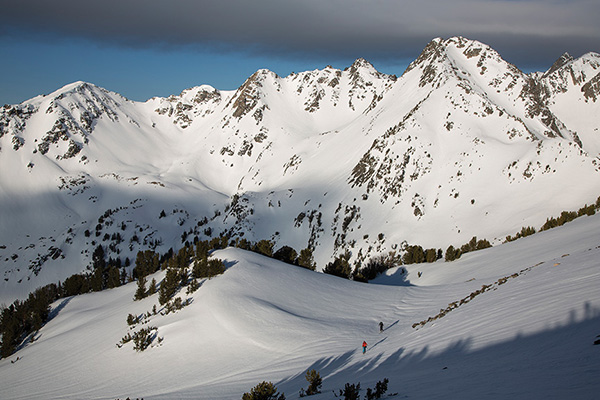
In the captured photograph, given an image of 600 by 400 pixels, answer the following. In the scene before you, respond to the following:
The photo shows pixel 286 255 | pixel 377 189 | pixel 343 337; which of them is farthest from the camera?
pixel 377 189

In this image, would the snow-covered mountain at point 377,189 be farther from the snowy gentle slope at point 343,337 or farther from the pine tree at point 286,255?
the snowy gentle slope at point 343,337

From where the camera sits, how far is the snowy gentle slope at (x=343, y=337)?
1095 centimetres

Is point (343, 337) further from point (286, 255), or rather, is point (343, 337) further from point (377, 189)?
point (377, 189)

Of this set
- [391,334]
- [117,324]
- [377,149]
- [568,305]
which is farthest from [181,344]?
[377,149]

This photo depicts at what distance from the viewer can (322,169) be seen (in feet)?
470

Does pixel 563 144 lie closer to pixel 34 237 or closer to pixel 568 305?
pixel 568 305

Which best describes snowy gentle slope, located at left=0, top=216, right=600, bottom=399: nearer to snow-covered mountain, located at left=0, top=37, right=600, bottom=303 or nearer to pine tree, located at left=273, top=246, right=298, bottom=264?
pine tree, located at left=273, top=246, right=298, bottom=264

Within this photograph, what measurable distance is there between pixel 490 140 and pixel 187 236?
105m

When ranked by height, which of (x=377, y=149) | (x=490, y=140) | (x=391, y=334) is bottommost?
(x=391, y=334)

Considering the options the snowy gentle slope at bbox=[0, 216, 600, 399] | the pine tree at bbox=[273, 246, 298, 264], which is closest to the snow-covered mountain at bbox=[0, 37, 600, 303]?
the pine tree at bbox=[273, 246, 298, 264]

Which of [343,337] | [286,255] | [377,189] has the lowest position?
[343,337]

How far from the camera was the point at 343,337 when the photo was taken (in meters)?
26.2

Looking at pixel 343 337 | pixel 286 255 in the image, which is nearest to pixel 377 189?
pixel 286 255

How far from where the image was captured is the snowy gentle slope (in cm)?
1095
